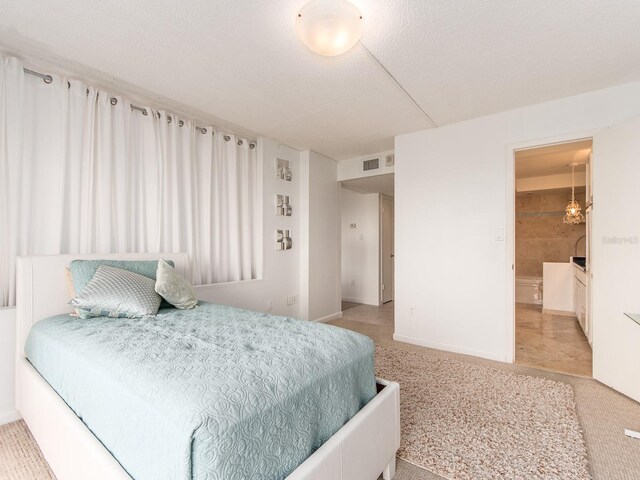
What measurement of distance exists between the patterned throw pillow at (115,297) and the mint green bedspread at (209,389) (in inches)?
6.1

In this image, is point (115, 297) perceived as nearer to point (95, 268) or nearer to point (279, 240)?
point (95, 268)

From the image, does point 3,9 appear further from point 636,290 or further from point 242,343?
point 636,290

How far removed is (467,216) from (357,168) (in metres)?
1.90

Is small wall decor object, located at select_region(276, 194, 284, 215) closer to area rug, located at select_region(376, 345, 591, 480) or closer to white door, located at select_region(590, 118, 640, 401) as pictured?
area rug, located at select_region(376, 345, 591, 480)

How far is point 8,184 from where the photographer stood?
2.09 meters

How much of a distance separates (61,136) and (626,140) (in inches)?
169

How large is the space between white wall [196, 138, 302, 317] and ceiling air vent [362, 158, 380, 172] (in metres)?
0.99

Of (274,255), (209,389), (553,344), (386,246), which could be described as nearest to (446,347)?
(553,344)

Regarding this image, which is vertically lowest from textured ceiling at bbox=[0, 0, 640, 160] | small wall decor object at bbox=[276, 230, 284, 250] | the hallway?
the hallway

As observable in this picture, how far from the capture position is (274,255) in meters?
4.04

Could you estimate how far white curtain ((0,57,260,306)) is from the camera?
6.95 feet

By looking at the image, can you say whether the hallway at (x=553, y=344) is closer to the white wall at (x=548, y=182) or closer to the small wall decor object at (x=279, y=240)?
the white wall at (x=548, y=182)

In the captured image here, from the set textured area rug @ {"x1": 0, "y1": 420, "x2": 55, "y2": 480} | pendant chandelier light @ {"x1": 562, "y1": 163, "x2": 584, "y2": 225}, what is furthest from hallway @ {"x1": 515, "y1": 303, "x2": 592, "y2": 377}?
textured area rug @ {"x1": 0, "y1": 420, "x2": 55, "y2": 480}

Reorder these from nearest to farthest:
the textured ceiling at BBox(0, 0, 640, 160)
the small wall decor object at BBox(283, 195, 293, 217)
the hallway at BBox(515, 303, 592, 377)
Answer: the textured ceiling at BBox(0, 0, 640, 160) → the hallway at BBox(515, 303, 592, 377) → the small wall decor object at BBox(283, 195, 293, 217)
